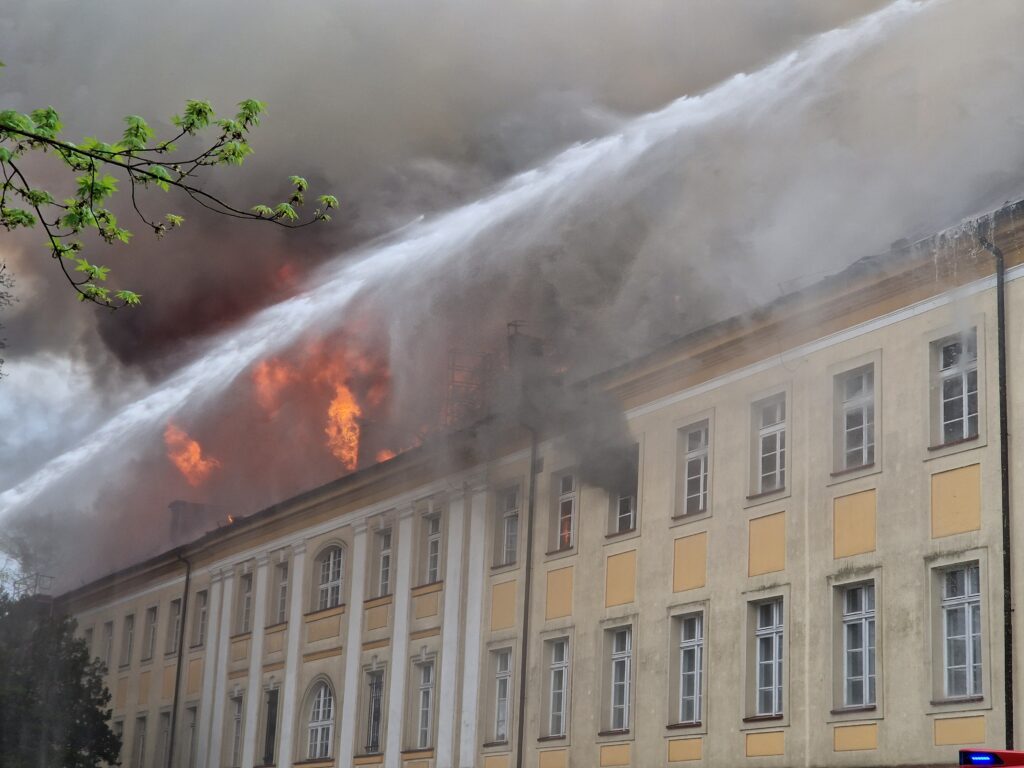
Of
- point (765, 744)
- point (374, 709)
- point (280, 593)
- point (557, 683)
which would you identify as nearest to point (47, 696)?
point (280, 593)

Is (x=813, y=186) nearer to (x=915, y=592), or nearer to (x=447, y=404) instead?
(x=915, y=592)

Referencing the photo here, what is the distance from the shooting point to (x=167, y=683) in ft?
144

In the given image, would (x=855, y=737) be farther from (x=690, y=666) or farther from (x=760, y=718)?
(x=690, y=666)

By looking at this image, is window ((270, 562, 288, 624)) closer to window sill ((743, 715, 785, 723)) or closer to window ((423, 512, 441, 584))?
window ((423, 512, 441, 584))

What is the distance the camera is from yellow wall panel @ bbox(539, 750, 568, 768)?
27.5 meters

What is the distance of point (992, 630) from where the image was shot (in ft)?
64.6

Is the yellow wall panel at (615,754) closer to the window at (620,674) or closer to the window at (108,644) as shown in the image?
the window at (620,674)

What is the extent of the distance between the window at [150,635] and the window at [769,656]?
2515 cm

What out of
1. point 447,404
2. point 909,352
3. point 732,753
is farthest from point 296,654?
point 909,352

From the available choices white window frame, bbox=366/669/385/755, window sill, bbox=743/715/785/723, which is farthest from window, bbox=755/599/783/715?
white window frame, bbox=366/669/385/755

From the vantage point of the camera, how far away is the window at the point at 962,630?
66.1 ft

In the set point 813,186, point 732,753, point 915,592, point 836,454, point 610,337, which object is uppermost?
point 813,186

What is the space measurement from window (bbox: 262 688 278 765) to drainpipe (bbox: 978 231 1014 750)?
22.2m

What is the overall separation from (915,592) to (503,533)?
11575 millimetres
